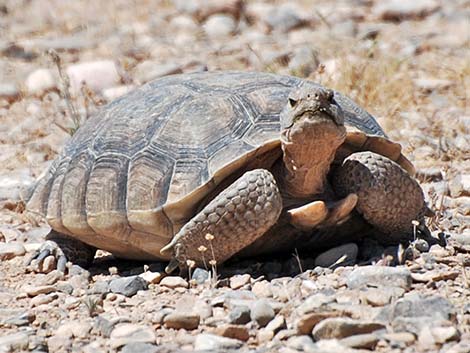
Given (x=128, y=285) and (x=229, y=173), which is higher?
(x=229, y=173)

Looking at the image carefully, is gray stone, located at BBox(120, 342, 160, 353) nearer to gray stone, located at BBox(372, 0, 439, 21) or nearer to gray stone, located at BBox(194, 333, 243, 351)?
gray stone, located at BBox(194, 333, 243, 351)

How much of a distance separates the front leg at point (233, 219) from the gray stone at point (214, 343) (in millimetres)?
801

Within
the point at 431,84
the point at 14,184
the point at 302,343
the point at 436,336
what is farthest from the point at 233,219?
the point at 431,84

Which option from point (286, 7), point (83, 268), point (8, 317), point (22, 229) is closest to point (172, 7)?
point (286, 7)

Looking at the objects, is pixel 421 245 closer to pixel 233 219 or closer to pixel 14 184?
pixel 233 219

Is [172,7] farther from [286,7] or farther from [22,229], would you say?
[22,229]

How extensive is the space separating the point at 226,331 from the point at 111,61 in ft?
21.9

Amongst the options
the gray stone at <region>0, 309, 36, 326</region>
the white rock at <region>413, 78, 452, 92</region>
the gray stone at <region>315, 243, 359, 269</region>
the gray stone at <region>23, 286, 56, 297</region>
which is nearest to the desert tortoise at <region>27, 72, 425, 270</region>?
the gray stone at <region>315, 243, 359, 269</region>

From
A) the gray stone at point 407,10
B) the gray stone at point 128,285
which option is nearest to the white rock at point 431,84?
the gray stone at point 407,10

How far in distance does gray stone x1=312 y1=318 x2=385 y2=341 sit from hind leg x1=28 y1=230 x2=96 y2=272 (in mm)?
2155

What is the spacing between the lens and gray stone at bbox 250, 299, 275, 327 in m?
4.10

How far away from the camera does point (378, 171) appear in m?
4.93

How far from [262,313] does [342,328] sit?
1.42ft

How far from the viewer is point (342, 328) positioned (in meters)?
3.80
